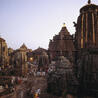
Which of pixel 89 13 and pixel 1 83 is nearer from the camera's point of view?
pixel 1 83

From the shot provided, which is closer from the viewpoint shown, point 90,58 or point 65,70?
point 90,58

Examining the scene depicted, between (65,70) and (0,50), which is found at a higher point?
(0,50)

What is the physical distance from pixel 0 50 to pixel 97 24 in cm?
3923

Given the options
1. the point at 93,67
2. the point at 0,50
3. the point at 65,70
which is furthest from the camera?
the point at 0,50

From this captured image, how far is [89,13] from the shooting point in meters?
24.2

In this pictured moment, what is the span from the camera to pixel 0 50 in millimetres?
41281

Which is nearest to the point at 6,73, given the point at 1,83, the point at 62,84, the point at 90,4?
the point at 1,83

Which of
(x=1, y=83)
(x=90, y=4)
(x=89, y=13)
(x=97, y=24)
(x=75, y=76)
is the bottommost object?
(x=1, y=83)

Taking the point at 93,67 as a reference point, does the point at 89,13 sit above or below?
above

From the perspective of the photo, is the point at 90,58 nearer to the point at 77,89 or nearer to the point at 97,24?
the point at 77,89

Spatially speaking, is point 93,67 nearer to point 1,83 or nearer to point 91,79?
point 91,79

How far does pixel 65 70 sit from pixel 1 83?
478 inches

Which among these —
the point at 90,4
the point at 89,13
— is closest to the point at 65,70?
the point at 89,13

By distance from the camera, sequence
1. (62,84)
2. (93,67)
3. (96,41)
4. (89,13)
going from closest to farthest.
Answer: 1. (93,67)
2. (62,84)
3. (96,41)
4. (89,13)
